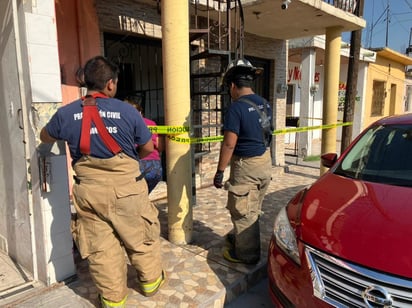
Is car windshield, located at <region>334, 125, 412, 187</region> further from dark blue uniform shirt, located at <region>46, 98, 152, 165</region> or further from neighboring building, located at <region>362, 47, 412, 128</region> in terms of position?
neighboring building, located at <region>362, 47, 412, 128</region>

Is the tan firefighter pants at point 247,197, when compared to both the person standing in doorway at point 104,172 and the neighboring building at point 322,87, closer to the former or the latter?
the person standing in doorway at point 104,172

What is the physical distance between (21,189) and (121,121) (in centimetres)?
132

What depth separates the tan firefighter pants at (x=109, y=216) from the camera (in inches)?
92.2

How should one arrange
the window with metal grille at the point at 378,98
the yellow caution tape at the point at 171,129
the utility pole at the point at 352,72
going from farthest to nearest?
the window with metal grille at the point at 378,98 → the utility pole at the point at 352,72 → the yellow caution tape at the point at 171,129

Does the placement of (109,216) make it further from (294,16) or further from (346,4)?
(346,4)

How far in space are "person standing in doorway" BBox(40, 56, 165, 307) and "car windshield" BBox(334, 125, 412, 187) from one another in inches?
71.3

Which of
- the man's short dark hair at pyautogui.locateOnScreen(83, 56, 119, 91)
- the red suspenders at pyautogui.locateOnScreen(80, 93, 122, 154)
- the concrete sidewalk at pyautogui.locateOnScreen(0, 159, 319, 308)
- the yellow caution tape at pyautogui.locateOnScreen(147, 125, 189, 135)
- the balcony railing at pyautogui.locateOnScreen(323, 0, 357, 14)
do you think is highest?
the balcony railing at pyautogui.locateOnScreen(323, 0, 357, 14)

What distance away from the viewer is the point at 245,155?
314 cm

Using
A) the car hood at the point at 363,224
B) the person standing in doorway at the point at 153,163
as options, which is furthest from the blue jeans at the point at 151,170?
the car hood at the point at 363,224

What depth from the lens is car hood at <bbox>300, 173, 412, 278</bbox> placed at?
1816 millimetres

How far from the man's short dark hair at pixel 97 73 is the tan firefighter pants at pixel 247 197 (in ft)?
4.63

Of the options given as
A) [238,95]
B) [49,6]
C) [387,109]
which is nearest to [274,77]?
[238,95]

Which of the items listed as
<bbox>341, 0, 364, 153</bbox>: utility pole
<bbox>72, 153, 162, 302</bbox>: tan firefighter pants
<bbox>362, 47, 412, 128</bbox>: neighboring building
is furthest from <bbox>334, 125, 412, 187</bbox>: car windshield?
<bbox>362, 47, 412, 128</bbox>: neighboring building

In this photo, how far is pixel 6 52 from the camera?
2.77 m
